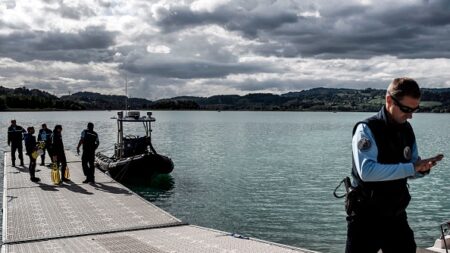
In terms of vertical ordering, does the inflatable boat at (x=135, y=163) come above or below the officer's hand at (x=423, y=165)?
below

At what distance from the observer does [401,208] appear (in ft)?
13.3

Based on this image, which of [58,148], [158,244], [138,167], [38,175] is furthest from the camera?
[138,167]

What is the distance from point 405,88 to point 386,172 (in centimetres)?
67

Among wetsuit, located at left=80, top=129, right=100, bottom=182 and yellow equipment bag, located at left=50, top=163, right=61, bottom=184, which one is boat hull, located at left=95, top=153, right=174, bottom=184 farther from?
yellow equipment bag, located at left=50, top=163, right=61, bottom=184

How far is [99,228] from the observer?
1020 centimetres

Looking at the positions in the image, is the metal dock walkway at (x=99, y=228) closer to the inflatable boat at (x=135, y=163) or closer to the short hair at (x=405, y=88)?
the short hair at (x=405, y=88)

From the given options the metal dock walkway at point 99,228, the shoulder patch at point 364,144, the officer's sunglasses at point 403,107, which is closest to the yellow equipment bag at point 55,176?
the metal dock walkway at point 99,228

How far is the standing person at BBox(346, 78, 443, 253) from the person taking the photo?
384cm

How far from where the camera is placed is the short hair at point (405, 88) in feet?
12.6

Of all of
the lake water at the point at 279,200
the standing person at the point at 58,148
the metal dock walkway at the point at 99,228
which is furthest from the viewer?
the standing person at the point at 58,148

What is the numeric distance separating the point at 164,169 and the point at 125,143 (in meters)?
2.85

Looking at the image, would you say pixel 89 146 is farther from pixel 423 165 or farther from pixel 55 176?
pixel 423 165

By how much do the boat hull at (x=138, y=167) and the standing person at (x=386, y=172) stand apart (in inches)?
780

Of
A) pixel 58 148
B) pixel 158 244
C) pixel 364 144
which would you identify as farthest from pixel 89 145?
pixel 364 144
